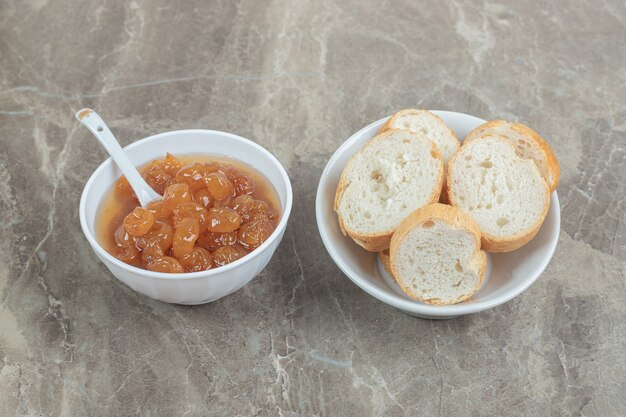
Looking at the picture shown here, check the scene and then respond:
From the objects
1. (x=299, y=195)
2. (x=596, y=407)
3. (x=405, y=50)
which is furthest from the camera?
(x=405, y=50)

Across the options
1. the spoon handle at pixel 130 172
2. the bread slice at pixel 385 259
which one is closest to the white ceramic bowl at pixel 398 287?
the bread slice at pixel 385 259

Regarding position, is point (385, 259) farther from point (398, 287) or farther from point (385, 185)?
point (385, 185)

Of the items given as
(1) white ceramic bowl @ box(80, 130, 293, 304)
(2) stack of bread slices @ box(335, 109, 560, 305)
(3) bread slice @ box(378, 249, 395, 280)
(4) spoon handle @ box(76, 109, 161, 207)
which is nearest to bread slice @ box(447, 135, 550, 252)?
(2) stack of bread slices @ box(335, 109, 560, 305)

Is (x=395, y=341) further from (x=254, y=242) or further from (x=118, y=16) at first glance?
(x=118, y=16)

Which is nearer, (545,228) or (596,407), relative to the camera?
(596,407)

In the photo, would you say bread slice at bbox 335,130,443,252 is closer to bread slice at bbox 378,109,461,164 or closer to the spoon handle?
bread slice at bbox 378,109,461,164

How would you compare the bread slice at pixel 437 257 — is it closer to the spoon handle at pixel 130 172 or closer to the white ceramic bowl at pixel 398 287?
the white ceramic bowl at pixel 398 287

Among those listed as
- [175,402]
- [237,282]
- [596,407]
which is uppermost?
[237,282]

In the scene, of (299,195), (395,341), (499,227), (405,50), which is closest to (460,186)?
(499,227)

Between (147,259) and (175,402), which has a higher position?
(147,259)
